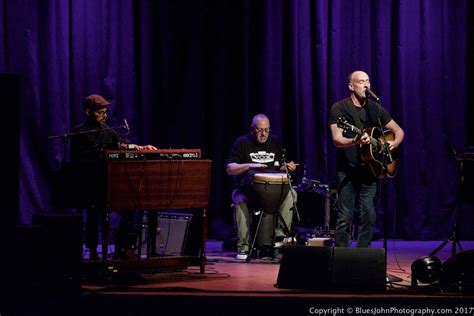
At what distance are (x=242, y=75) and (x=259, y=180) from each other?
2130 millimetres

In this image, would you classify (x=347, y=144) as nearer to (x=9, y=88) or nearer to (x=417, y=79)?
(x=9, y=88)

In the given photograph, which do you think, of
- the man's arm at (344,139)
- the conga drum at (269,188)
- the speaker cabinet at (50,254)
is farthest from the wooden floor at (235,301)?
the conga drum at (269,188)

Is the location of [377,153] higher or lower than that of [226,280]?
higher

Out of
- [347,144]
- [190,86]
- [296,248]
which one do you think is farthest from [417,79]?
[296,248]

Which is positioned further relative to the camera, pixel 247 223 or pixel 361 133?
pixel 247 223

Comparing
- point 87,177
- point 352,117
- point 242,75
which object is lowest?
point 87,177

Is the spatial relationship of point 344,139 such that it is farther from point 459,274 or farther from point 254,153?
point 254,153

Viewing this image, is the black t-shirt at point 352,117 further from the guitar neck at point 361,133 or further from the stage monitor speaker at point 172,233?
the stage monitor speaker at point 172,233

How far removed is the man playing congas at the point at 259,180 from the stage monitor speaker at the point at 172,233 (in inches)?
39.1

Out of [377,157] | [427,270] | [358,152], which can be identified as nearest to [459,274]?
[427,270]

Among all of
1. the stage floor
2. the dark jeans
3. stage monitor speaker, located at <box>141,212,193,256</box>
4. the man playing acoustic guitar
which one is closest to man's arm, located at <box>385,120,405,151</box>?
the man playing acoustic guitar

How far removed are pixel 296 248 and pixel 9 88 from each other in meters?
2.38

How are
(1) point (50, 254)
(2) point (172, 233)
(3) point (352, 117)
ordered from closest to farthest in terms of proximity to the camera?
(1) point (50, 254) < (3) point (352, 117) < (2) point (172, 233)

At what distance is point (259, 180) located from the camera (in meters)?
8.97
